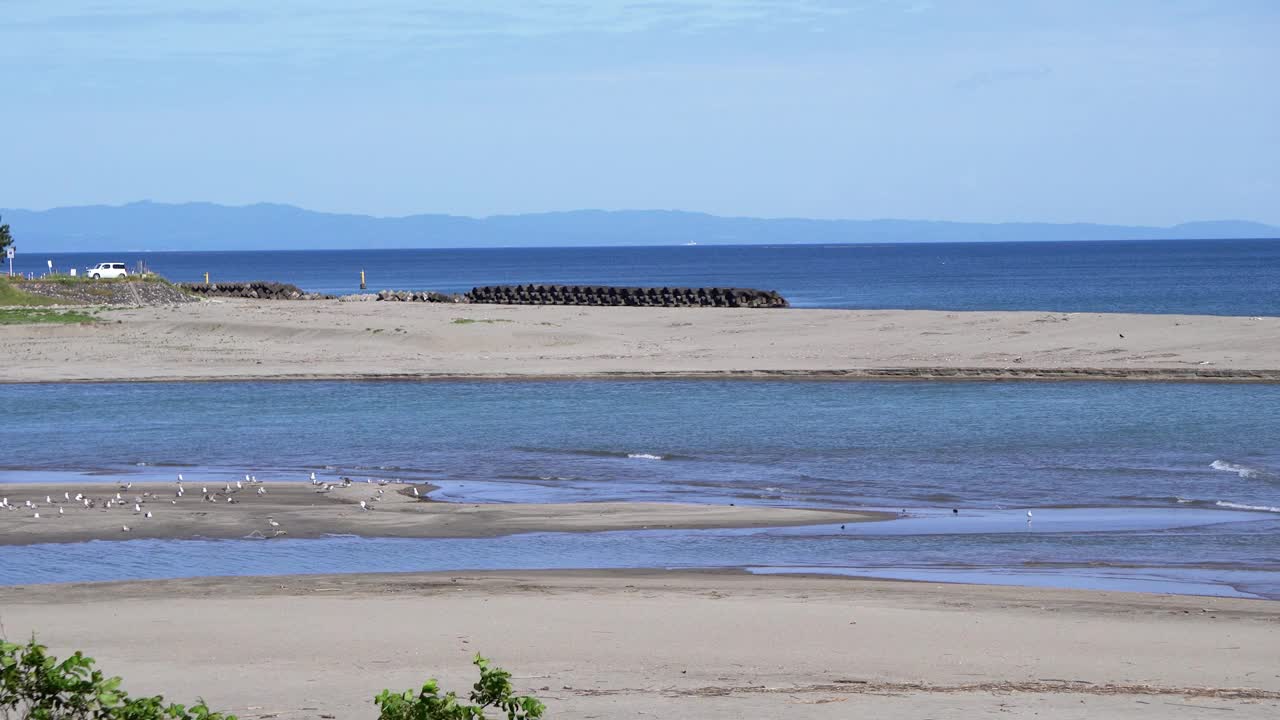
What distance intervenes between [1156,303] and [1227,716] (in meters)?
74.3

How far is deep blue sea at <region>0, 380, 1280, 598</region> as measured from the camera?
15094 mm

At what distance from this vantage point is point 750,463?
904 inches

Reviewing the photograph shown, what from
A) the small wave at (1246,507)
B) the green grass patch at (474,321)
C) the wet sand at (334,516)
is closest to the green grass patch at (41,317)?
the green grass patch at (474,321)

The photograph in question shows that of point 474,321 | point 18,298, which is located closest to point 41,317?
point 18,298

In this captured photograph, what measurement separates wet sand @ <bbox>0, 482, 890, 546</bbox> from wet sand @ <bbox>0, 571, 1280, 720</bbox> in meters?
3.11

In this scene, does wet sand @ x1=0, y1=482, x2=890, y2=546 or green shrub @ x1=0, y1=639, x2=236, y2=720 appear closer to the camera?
green shrub @ x1=0, y1=639, x2=236, y2=720

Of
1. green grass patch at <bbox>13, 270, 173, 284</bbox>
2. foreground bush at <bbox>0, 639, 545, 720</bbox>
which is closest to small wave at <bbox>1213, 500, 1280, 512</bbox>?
foreground bush at <bbox>0, 639, 545, 720</bbox>

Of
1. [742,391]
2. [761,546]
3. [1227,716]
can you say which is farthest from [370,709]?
[742,391]

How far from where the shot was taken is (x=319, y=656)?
1066 cm

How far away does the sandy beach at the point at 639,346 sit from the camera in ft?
120

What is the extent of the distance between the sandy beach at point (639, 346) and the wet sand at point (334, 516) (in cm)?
1758

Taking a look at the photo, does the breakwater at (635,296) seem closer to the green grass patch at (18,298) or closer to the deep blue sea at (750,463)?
the green grass patch at (18,298)

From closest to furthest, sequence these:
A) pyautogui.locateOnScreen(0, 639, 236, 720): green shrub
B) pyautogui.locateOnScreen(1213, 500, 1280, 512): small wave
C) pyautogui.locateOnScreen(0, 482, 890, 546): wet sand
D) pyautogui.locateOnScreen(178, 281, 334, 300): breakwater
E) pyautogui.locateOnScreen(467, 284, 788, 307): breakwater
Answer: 1. pyautogui.locateOnScreen(0, 639, 236, 720): green shrub
2. pyautogui.locateOnScreen(0, 482, 890, 546): wet sand
3. pyautogui.locateOnScreen(1213, 500, 1280, 512): small wave
4. pyautogui.locateOnScreen(467, 284, 788, 307): breakwater
5. pyautogui.locateOnScreen(178, 281, 334, 300): breakwater

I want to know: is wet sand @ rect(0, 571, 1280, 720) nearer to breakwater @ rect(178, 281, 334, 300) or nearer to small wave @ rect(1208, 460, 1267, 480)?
small wave @ rect(1208, 460, 1267, 480)
